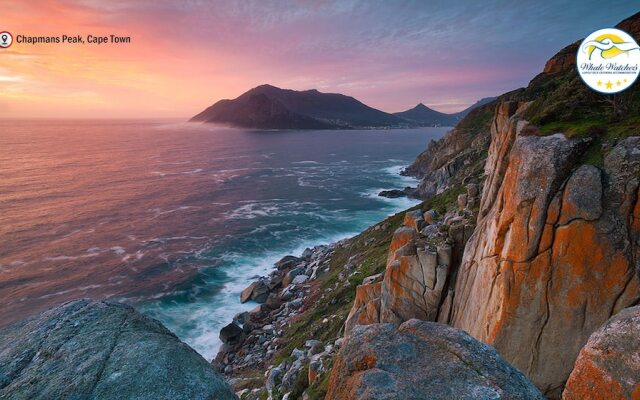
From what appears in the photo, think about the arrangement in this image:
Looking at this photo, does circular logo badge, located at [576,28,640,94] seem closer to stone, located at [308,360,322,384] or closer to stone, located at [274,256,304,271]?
stone, located at [308,360,322,384]

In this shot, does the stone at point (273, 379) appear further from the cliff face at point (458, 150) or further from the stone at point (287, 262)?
the cliff face at point (458, 150)

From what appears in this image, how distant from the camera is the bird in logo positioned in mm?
14141

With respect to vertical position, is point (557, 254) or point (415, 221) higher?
point (557, 254)

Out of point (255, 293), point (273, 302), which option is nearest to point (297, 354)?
point (273, 302)

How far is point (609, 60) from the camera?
→ 577 inches

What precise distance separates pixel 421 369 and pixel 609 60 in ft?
51.7

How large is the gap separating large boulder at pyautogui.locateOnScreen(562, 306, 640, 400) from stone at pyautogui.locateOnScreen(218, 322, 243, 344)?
1312 inches

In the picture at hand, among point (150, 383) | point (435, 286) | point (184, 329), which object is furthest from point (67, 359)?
point (184, 329)

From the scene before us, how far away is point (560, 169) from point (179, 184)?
101 m

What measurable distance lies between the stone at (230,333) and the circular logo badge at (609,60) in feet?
116

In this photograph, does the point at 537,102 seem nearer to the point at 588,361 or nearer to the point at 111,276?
the point at 588,361

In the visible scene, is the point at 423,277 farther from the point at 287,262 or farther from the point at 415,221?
the point at 287,262

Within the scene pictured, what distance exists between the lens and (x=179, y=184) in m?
101

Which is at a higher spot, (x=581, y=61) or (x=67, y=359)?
(x=581, y=61)
